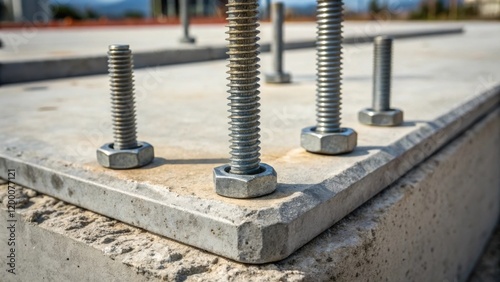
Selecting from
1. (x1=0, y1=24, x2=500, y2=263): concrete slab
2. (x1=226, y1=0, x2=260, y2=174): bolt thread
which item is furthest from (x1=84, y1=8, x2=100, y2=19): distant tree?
(x1=226, y1=0, x2=260, y2=174): bolt thread

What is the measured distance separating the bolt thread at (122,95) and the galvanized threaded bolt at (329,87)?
2.10ft

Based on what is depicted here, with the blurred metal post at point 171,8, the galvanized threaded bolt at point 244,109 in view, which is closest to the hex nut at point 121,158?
the galvanized threaded bolt at point 244,109

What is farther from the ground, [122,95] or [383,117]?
[122,95]

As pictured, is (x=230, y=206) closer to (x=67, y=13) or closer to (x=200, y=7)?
(x=67, y=13)

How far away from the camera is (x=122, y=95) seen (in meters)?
1.67

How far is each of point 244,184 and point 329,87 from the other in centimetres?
60

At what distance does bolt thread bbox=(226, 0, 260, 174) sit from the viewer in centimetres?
130

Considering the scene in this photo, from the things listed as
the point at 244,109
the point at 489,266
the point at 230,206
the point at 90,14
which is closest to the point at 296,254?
the point at 230,206

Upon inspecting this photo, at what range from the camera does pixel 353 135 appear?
→ 1.77m

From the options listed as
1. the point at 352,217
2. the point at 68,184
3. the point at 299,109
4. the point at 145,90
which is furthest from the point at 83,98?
the point at 352,217

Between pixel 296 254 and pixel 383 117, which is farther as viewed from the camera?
pixel 383 117

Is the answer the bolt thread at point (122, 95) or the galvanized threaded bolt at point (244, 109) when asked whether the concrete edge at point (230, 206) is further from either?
the bolt thread at point (122, 95)

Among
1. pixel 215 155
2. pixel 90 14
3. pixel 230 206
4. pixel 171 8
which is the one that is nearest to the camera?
pixel 230 206

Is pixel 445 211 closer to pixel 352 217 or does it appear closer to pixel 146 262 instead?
pixel 352 217
